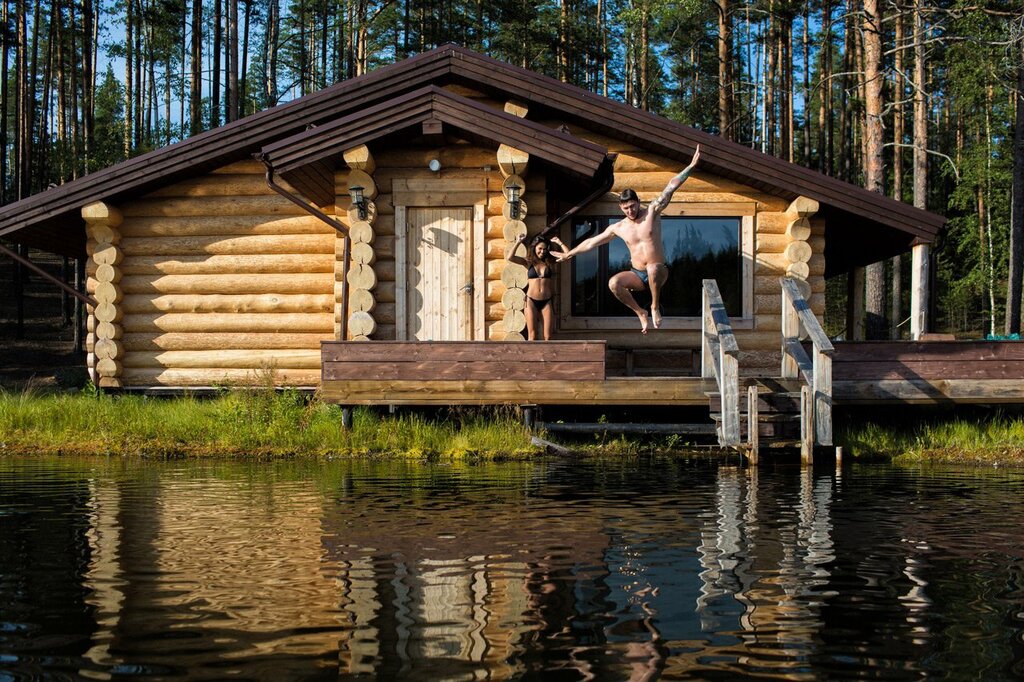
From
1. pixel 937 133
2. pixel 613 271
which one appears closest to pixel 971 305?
pixel 937 133

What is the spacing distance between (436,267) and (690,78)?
39.8 m

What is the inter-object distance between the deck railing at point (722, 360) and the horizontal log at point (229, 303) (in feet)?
19.3

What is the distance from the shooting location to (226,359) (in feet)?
52.6

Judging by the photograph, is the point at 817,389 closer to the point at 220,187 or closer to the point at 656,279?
the point at 656,279

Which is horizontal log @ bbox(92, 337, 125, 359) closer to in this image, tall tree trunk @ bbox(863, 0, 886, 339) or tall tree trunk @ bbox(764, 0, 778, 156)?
tall tree trunk @ bbox(863, 0, 886, 339)

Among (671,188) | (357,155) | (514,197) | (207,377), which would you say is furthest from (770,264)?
(207,377)

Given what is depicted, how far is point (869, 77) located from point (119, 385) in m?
13.7

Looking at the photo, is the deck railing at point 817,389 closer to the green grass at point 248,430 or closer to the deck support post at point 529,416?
the green grass at point 248,430

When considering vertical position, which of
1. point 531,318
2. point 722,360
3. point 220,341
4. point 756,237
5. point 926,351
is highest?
point 756,237

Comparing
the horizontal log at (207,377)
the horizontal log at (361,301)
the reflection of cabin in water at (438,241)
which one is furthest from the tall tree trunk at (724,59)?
the horizontal log at (361,301)

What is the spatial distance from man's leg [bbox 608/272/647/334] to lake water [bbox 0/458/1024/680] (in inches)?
203

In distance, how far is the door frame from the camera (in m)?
14.9

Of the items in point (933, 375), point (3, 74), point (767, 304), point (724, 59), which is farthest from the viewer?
point (3, 74)

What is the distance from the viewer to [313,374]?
52.3 ft
